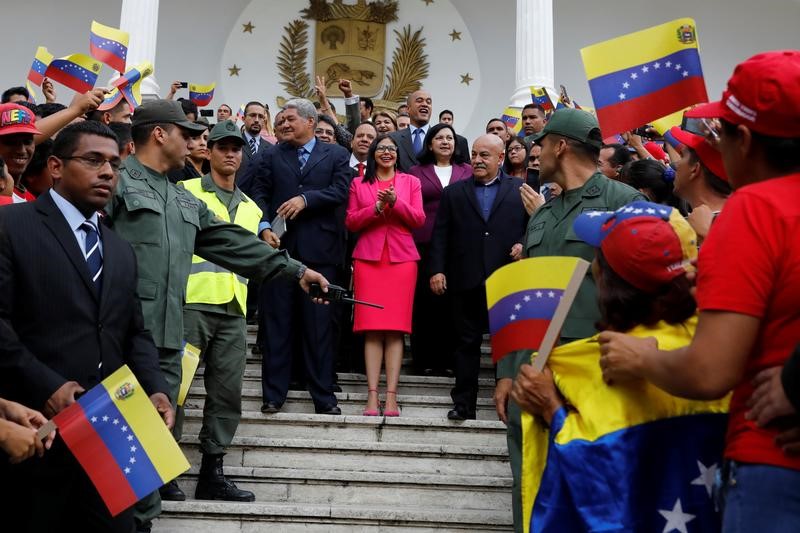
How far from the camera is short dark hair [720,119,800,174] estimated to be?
7.70 ft

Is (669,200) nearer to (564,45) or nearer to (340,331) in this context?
(340,331)

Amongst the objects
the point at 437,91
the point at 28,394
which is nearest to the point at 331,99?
the point at 437,91

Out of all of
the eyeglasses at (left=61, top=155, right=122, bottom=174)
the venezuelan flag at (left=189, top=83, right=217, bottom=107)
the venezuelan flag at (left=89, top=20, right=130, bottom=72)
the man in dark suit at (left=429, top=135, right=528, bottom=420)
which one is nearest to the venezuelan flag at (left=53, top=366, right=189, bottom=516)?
the eyeglasses at (left=61, top=155, right=122, bottom=174)

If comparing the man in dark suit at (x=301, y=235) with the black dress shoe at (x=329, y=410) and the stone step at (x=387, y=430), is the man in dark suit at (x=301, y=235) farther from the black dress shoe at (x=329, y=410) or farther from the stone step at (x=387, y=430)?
the stone step at (x=387, y=430)

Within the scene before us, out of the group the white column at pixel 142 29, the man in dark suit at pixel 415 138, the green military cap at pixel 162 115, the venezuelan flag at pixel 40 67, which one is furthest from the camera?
the white column at pixel 142 29

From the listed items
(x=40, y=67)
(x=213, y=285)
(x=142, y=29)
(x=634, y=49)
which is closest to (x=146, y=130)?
(x=213, y=285)

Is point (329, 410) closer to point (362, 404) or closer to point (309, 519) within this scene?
point (362, 404)

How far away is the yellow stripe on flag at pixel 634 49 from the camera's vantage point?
4.18 metres

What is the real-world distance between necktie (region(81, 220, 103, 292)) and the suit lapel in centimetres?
4

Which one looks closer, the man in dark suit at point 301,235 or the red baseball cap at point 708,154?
the red baseball cap at point 708,154

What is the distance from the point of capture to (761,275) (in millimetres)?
2188

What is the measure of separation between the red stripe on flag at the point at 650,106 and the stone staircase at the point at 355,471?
2.29 meters

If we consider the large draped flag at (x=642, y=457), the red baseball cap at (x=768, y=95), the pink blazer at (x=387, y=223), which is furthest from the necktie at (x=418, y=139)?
Answer: the red baseball cap at (x=768, y=95)

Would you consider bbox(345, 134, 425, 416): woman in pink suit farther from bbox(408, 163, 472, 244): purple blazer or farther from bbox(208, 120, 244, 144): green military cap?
bbox(208, 120, 244, 144): green military cap
